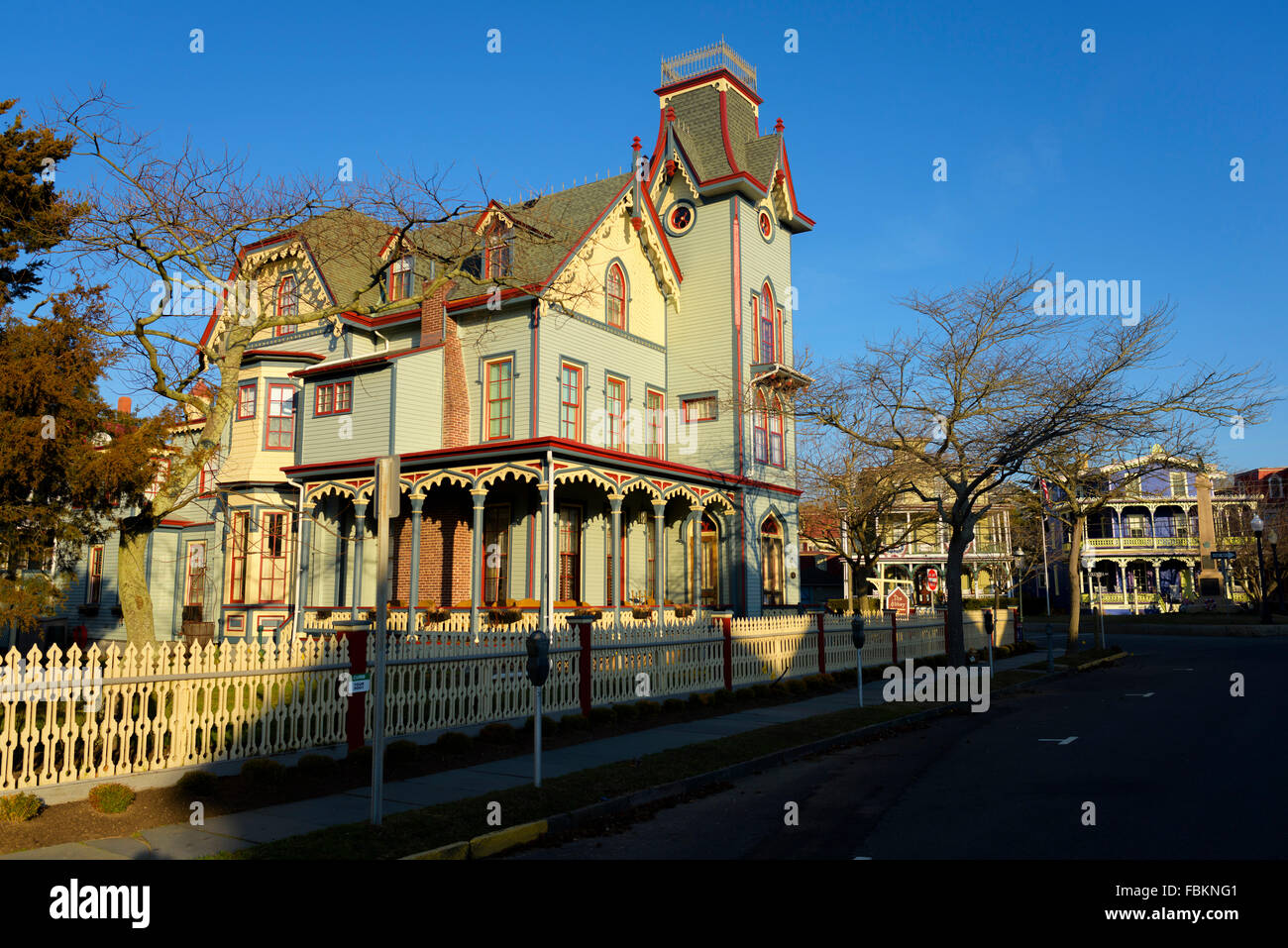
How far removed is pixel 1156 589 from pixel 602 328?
2307 inches

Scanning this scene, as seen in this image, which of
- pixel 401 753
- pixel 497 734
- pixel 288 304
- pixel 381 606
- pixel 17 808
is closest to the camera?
pixel 17 808

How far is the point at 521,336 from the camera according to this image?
2362cm

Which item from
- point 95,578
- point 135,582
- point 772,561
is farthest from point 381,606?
point 95,578

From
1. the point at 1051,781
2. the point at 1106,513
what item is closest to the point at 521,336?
the point at 1051,781

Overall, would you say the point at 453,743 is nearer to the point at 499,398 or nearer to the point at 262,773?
the point at 262,773

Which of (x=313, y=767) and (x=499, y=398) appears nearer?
(x=313, y=767)

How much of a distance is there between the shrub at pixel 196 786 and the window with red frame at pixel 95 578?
26547 mm

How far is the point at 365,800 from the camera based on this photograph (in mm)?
8789

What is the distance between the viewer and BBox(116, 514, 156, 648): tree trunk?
43.7 ft

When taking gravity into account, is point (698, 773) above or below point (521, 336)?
below

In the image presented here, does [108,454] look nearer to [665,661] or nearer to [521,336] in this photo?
[665,661]

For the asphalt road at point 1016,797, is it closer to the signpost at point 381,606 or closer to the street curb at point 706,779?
the street curb at point 706,779

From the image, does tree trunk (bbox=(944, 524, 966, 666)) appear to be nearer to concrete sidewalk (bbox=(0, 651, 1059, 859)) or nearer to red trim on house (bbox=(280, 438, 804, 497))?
concrete sidewalk (bbox=(0, 651, 1059, 859))

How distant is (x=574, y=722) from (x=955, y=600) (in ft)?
32.7
